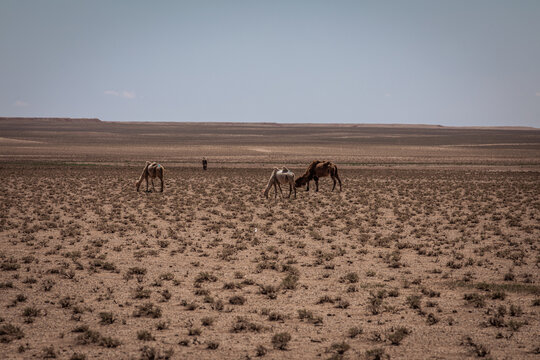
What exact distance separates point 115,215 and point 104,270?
333 inches

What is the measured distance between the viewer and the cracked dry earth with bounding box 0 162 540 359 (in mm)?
7430

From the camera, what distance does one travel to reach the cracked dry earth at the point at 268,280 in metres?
7.43

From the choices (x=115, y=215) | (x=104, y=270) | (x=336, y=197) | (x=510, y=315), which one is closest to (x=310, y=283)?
(x=510, y=315)

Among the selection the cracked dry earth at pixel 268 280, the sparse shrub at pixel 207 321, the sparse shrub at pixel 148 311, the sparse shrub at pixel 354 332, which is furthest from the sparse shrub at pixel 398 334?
the sparse shrub at pixel 148 311

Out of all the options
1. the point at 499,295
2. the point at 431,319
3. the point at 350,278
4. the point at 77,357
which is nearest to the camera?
the point at 77,357

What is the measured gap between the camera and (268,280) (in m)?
10.9

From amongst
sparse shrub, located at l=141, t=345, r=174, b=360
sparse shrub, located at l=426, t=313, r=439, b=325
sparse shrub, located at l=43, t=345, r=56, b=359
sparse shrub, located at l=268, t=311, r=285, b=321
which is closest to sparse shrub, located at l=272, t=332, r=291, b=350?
sparse shrub, located at l=268, t=311, r=285, b=321

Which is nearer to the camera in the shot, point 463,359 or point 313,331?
point 463,359

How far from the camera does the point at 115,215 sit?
19734 millimetres

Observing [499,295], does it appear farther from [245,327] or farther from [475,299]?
[245,327]

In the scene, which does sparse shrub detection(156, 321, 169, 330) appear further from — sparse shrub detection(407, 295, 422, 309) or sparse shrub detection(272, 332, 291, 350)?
sparse shrub detection(407, 295, 422, 309)

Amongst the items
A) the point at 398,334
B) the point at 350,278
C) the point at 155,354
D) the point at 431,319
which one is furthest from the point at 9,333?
the point at 431,319

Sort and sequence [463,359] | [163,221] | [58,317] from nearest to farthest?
[463,359] → [58,317] → [163,221]

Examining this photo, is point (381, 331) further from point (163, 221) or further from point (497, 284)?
point (163, 221)
